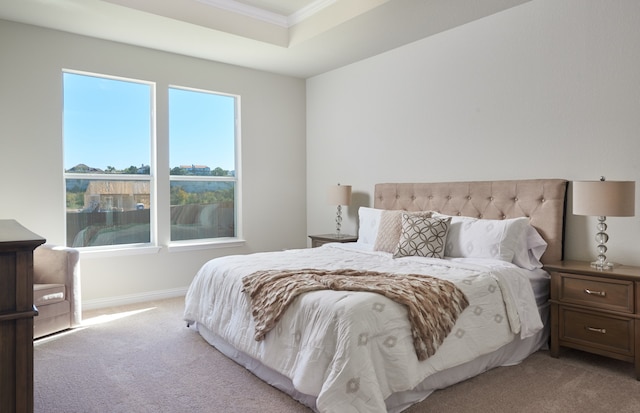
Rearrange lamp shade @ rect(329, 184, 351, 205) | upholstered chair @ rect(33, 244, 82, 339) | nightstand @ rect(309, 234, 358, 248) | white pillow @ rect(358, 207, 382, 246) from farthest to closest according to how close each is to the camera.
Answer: lamp shade @ rect(329, 184, 351, 205) → nightstand @ rect(309, 234, 358, 248) → white pillow @ rect(358, 207, 382, 246) → upholstered chair @ rect(33, 244, 82, 339)

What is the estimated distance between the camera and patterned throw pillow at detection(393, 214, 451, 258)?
3.54 meters

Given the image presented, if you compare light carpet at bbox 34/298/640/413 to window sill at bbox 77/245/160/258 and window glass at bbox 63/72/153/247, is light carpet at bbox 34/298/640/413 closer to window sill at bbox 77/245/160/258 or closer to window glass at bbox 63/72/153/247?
window sill at bbox 77/245/160/258

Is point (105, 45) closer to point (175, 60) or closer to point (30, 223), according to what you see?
point (175, 60)

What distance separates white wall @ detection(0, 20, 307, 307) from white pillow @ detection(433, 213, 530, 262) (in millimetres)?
2684

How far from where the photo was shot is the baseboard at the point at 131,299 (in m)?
4.46

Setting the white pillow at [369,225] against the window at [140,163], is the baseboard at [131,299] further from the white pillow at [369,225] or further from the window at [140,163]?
the white pillow at [369,225]

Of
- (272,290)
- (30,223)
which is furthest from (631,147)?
(30,223)

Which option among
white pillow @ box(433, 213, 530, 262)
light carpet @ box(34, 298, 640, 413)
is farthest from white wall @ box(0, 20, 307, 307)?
white pillow @ box(433, 213, 530, 262)

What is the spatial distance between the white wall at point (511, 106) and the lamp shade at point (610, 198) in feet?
1.00

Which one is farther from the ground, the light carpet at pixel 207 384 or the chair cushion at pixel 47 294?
the chair cushion at pixel 47 294

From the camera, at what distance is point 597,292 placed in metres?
2.90

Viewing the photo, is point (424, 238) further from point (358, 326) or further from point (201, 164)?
point (201, 164)

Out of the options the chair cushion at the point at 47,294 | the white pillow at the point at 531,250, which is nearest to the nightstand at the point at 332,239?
the white pillow at the point at 531,250

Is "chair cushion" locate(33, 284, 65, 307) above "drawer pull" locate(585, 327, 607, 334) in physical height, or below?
above
